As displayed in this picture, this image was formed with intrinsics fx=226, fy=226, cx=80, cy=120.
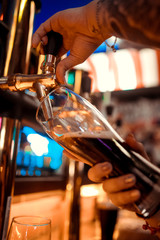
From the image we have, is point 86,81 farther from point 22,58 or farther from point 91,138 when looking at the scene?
point 91,138

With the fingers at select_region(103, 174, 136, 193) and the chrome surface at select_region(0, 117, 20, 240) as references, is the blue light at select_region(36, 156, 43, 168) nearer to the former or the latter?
the chrome surface at select_region(0, 117, 20, 240)

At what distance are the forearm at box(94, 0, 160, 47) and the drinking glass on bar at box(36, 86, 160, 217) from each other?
0.21 m

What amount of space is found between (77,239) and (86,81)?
2.87 ft

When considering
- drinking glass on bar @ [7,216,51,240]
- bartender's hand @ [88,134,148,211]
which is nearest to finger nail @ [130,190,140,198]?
bartender's hand @ [88,134,148,211]

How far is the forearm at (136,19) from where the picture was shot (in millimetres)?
408

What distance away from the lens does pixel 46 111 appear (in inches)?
21.6

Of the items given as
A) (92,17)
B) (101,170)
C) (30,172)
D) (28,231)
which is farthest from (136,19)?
(30,172)

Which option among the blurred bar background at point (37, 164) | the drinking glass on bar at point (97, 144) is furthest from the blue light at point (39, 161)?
the drinking glass on bar at point (97, 144)

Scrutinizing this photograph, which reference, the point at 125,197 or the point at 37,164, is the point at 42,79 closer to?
the point at 125,197

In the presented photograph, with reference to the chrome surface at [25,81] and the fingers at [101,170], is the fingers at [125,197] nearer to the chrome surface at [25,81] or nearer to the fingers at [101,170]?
the fingers at [101,170]

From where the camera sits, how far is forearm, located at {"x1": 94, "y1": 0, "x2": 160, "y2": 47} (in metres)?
0.41

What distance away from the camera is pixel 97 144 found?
540mm

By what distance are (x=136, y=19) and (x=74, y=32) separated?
334 millimetres

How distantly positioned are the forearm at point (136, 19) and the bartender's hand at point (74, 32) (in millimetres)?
138
